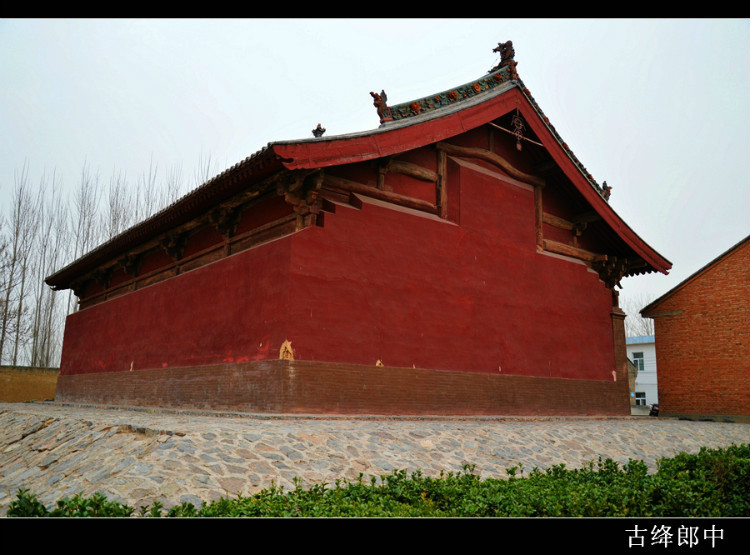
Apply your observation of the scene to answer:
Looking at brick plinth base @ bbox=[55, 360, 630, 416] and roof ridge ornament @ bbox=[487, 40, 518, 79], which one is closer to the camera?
brick plinth base @ bbox=[55, 360, 630, 416]

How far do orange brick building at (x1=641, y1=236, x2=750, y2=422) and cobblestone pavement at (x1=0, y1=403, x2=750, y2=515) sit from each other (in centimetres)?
529

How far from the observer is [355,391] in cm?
822

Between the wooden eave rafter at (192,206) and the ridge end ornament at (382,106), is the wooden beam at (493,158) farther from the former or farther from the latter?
the wooden eave rafter at (192,206)

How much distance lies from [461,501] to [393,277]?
5110 mm

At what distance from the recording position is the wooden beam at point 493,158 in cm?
1038

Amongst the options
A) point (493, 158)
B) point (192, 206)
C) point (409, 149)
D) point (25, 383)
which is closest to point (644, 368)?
point (493, 158)

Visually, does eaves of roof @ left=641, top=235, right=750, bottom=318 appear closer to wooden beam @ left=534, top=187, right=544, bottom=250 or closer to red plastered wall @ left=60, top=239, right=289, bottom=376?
wooden beam @ left=534, top=187, right=544, bottom=250

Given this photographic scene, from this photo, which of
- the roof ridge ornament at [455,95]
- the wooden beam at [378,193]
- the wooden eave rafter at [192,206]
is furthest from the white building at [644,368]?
the wooden eave rafter at [192,206]

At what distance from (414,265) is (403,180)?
1.42m

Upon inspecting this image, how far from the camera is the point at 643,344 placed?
117ft

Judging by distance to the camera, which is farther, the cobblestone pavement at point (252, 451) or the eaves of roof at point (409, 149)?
the eaves of roof at point (409, 149)

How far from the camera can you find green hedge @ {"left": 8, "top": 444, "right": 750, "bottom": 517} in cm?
349

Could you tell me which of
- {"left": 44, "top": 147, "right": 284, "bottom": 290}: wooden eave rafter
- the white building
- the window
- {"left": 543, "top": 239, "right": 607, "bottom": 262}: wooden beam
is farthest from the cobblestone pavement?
the window

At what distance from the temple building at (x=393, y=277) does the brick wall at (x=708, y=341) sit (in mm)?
1140
